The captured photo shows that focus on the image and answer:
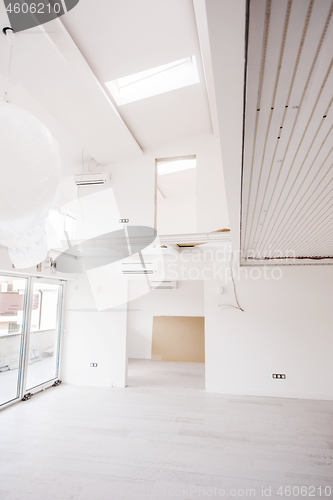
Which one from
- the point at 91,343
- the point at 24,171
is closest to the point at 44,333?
the point at 91,343

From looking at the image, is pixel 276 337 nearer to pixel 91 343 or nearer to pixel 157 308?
pixel 91 343

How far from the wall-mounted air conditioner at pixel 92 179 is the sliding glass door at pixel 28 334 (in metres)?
1.87

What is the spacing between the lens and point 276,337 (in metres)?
5.04

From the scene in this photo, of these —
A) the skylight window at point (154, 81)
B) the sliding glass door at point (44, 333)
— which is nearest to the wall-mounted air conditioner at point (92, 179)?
the skylight window at point (154, 81)

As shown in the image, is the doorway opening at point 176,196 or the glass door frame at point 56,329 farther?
the doorway opening at point 176,196

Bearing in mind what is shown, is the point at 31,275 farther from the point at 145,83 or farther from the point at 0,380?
the point at 145,83

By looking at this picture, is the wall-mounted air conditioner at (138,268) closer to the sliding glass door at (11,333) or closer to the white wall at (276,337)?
the white wall at (276,337)

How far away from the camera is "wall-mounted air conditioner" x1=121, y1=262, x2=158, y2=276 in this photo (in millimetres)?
5991

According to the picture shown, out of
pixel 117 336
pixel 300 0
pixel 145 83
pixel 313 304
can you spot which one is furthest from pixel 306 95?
pixel 117 336

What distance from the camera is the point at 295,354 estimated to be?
493 centimetres

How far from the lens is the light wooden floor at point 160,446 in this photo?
2.56m

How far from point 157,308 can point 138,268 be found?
2761 mm

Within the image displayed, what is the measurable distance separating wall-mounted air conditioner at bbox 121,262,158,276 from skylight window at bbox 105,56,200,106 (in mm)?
3119

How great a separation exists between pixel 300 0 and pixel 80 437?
416cm
